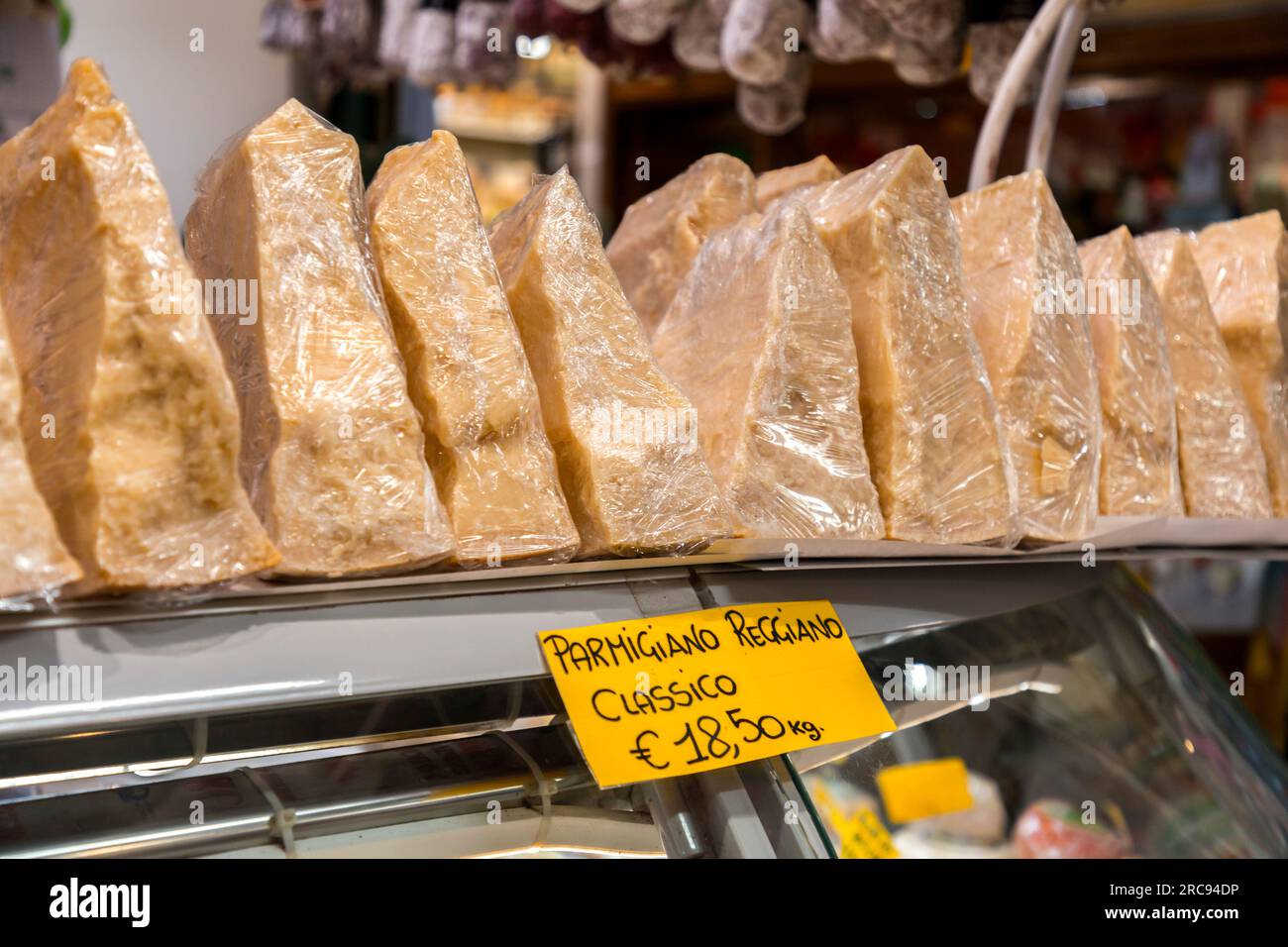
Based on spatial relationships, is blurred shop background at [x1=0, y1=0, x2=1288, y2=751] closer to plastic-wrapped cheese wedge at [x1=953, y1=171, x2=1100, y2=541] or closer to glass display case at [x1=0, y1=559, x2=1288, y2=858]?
plastic-wrapped cheese wedge at [x1=953, y1=171, x2=1100, y2=541]

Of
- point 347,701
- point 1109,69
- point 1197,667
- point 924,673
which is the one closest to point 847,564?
point 924,673

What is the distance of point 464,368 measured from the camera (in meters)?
1.08

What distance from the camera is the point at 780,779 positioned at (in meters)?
1.09

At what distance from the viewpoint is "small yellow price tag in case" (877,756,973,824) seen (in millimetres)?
1235

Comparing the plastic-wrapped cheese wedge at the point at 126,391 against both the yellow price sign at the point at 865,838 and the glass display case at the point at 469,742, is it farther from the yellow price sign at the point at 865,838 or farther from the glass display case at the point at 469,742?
the yellow price sign at the point at 865,838

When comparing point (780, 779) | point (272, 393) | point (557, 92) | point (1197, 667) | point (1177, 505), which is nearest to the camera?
point (272, 393)

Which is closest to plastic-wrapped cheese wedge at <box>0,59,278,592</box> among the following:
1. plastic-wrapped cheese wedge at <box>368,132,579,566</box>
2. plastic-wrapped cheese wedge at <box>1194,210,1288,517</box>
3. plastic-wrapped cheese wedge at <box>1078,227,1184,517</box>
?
plastic-wrapped cheese wedge at <box>368,132,579,566</box>

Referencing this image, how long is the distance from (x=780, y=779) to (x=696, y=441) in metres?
0.34

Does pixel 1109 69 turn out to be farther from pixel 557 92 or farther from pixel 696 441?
pixel 696 441

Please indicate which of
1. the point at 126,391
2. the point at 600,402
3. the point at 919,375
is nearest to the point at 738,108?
the point at 919,375

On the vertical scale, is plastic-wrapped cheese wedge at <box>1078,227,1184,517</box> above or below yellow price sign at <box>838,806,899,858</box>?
above

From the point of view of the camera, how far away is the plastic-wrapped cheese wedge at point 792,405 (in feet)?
3.96

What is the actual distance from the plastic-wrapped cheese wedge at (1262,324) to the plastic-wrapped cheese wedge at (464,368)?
1124 millimetres

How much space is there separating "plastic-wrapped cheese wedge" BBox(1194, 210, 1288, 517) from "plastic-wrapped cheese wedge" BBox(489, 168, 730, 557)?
964mm
